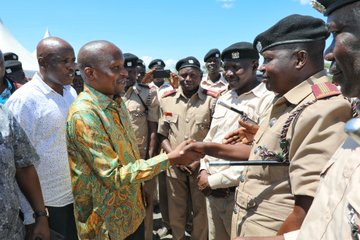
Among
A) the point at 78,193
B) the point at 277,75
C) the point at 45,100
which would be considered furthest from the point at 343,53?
the point at 45,100

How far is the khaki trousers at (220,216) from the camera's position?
3105 millimetres

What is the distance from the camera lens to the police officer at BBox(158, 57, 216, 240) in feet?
13.8

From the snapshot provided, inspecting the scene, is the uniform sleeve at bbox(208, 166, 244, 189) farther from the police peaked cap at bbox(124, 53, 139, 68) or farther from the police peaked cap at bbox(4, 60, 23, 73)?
the police peaked cap at bbox(4, 60, 23, 73)

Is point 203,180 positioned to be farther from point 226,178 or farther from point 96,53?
point 96,53

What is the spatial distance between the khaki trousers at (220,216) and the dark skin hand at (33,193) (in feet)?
5.19

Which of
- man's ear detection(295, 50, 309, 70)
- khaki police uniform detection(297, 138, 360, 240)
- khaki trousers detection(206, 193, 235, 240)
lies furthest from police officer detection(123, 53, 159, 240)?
khaki police uniform detection(297, 138, 360, 240)

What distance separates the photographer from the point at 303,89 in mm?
1729

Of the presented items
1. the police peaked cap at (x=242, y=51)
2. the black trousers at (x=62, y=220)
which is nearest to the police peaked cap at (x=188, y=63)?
the police peaked cap at (x=242, y=51)

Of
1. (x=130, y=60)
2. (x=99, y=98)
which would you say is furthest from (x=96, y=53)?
(x=130, y=60)

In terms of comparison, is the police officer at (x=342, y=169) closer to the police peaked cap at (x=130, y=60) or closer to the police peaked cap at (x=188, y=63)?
the police peaked cap at (x=188, y=63)

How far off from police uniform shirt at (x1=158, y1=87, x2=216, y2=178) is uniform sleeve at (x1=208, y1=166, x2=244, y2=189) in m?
1.32

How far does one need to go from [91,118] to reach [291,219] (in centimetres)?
137

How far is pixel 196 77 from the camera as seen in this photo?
4621 mm

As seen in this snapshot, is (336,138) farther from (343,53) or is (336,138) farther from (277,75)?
(277,75)
